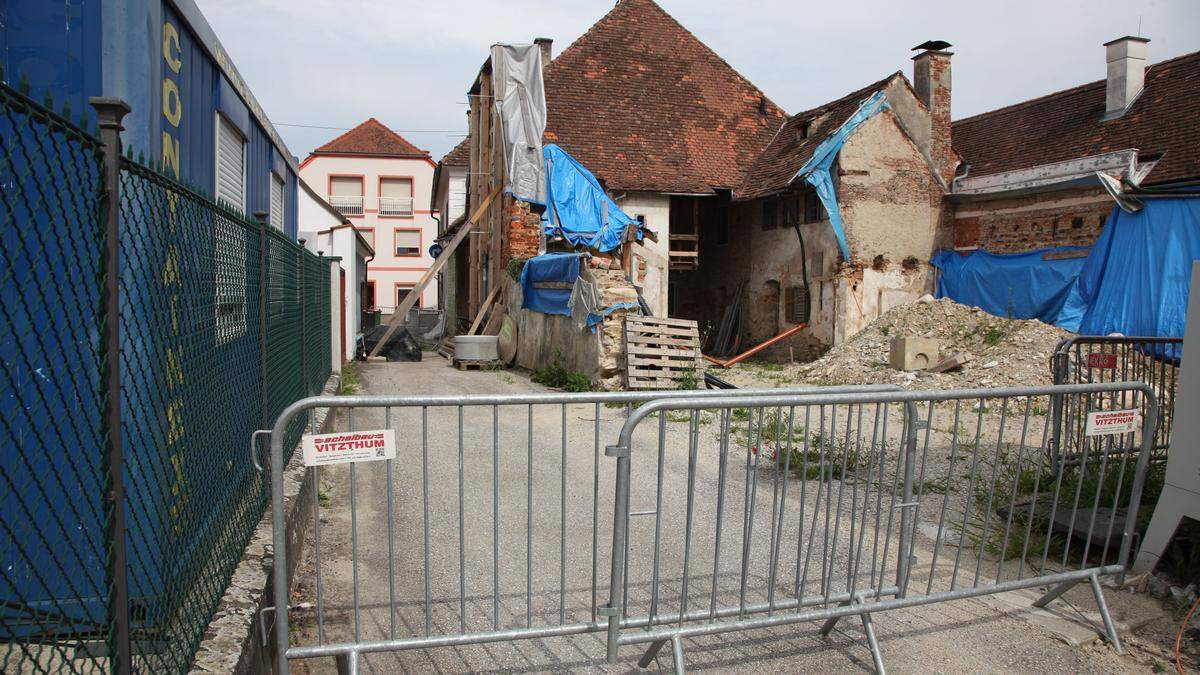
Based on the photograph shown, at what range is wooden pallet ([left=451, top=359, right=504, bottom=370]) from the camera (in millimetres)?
19047

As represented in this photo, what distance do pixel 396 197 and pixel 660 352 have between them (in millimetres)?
43704

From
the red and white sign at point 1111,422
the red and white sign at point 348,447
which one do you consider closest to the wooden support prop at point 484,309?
the red and white sign at point 1111,422

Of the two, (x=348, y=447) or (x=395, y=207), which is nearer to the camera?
(x=348, y=447)

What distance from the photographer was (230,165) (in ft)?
19.3

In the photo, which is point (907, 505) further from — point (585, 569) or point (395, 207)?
point (395, 207)

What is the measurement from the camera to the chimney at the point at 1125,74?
782 inches

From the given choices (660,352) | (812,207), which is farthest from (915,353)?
(812,207)

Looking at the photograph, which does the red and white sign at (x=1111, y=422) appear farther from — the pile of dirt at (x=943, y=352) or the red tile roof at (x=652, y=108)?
the red tile roof at (x=652, y=108)

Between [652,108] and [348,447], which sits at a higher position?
[652,108]

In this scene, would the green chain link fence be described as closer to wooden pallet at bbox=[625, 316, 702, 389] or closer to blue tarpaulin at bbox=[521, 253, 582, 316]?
wooden pallet at bbox=[625, 316, 702, 389]

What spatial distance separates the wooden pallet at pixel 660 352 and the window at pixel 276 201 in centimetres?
622

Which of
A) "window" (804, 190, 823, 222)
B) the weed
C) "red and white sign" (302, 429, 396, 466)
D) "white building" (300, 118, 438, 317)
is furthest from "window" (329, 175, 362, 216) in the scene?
"red and white sign" (302, 429, 396, 466)

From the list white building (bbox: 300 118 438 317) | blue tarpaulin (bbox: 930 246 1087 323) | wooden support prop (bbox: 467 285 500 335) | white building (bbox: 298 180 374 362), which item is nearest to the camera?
white building (bbox: 298 180 374 362)

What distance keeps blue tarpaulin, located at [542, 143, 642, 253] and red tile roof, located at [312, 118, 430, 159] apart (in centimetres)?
3672
